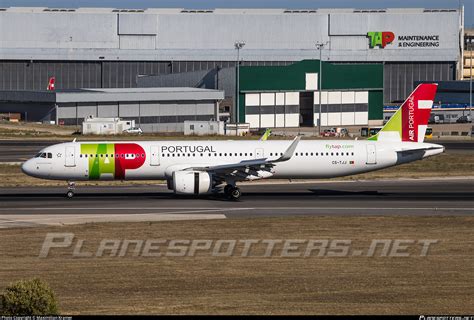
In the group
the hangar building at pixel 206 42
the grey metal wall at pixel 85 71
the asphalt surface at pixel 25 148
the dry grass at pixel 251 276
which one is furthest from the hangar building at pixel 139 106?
the dry grass at pixel 251 276

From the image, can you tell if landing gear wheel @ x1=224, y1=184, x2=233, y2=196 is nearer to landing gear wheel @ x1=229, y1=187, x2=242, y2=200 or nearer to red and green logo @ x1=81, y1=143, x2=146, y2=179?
landing gear wheel @ x1=229, y1=187, x2=242, y2=200

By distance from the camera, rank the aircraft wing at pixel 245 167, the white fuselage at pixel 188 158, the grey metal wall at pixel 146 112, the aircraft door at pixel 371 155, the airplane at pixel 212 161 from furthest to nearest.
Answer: the grey metal wall at pixel 146 112
the aircraft door at pixel 371 155
the white fuselage at pixel 188 158
the airplane at pixel 212 161
the aircraft wing at pixel 245 167

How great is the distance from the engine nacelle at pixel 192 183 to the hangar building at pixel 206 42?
424 feet

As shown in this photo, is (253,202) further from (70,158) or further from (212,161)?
(70,158)

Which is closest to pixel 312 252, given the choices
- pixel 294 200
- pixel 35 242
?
pixel 35 242

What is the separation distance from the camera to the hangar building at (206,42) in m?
184

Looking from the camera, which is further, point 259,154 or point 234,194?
point 259,154

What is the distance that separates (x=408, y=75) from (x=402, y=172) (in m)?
121

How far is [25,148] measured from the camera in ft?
335

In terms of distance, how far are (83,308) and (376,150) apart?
114 feet

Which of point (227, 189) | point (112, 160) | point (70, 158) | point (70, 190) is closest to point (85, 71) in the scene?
point (70, 190)

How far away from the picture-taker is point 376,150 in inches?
2440

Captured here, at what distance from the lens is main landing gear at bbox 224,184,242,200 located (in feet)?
193

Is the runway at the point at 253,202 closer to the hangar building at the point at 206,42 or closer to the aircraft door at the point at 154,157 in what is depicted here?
the aircraft door at the point at 154,157
